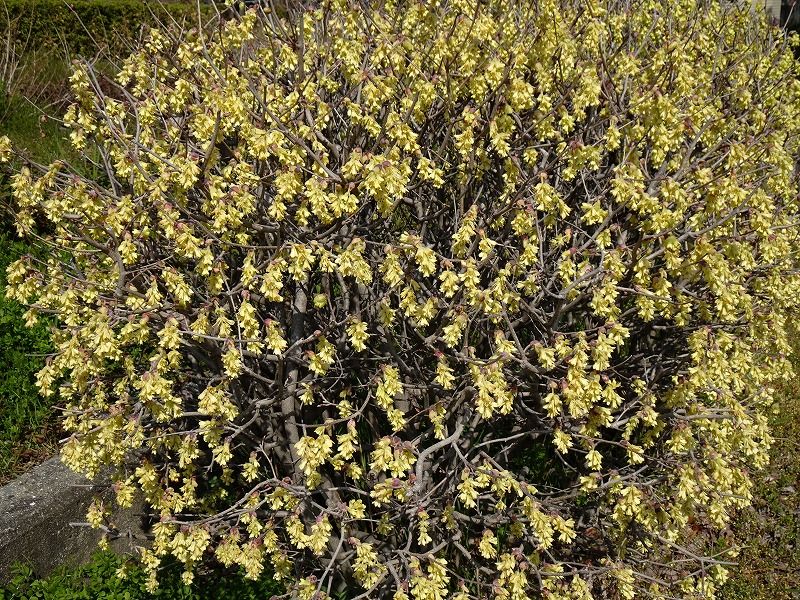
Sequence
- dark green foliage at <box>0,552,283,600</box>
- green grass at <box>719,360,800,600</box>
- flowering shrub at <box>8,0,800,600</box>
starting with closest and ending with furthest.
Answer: flowering shrub at <box>8,0,800,600</box>
dark green foliage at <box>0,552,283,600</box>
green grass at <box>719,360,800,600</box>

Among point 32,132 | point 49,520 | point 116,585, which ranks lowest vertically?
point 116,585

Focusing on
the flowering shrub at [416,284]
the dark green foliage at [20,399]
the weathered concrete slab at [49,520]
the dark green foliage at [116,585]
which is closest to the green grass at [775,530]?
the flowering shrub at [416,284]

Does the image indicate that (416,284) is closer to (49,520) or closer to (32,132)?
(49,520)

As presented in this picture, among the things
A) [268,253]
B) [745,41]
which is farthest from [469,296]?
[745,41]

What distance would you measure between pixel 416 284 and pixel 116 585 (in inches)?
92.9

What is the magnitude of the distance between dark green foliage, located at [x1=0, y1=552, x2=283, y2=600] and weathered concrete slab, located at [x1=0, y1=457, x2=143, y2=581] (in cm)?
9

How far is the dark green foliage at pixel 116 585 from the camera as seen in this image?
374 centimetres

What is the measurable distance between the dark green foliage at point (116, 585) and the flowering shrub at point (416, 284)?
34 centimetres

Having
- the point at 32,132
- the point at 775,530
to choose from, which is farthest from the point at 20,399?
the point at 775,530

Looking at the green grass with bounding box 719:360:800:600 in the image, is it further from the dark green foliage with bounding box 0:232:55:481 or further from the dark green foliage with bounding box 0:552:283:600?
the dark green foliage with bounding box 0:232:55:481

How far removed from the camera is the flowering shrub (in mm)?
3021

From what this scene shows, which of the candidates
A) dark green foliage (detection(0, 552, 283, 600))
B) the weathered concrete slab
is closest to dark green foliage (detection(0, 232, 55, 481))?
the weathered concrete slab

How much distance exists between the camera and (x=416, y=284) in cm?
302

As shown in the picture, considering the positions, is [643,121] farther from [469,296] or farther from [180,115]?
[180,115]
